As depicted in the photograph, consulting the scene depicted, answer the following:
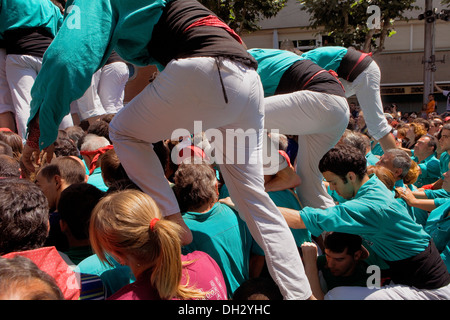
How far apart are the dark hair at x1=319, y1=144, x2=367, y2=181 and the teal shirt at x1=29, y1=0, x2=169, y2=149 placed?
1.26m

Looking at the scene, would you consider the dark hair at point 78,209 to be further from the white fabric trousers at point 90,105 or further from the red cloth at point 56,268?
the white fabric trousers at point 90,105

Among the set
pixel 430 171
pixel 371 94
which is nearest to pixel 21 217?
pixel 371 94

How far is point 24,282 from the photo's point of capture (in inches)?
42.6

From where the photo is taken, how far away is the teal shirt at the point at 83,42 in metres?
1.86

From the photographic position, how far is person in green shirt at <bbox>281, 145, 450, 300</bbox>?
2.21 meters

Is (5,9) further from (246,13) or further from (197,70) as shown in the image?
(246,13)

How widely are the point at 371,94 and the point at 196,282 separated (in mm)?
3139

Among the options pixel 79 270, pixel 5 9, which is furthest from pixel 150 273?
pixel 5 9

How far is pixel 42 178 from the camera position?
2.58 metres

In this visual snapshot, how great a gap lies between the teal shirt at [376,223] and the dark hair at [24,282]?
4.65 ft

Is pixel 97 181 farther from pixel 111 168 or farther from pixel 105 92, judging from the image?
pixel 105 92

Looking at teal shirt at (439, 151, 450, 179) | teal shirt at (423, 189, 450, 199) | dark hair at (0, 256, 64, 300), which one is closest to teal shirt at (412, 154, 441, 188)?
teal shirt at (439, 151, 450, 179)

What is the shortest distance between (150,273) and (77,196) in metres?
0.70

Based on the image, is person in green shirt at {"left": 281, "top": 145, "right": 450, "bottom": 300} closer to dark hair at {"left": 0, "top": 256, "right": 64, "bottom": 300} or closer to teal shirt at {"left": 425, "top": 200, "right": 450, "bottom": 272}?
teal shirt at {"left": 425, "top": 200, "right": 450, "bottom": 272}
